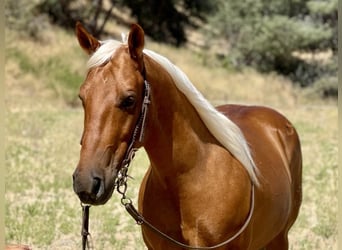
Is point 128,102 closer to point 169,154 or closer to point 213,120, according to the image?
point 169,154

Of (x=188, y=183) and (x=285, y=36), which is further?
(x=285, y=36)

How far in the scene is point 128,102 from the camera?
2568 mm

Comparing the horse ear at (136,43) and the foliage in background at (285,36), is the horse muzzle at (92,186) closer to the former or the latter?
the horse ear at (136,43)

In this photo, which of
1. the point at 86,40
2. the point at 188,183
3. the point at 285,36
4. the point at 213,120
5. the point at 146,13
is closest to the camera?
the point at 86,40

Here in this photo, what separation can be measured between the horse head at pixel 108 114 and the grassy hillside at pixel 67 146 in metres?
3.05

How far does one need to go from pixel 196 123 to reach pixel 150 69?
407mm

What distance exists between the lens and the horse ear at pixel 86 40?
277cm

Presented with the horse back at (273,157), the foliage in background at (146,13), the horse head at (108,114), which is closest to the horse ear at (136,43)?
the horse head at (108,114)

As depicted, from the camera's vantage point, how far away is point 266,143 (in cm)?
388

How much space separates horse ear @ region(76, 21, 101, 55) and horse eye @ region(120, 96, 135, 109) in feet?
1.13

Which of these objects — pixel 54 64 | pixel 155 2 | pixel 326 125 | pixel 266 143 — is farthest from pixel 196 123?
pixel 155 2

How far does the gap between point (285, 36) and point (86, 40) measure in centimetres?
2353

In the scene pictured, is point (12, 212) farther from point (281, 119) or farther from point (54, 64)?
point (54, 64)

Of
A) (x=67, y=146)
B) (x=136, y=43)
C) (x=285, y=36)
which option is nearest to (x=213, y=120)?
(x=136, y=43)
